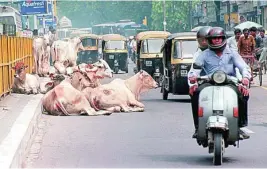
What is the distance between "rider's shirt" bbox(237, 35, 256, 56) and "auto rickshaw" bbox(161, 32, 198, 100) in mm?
4490

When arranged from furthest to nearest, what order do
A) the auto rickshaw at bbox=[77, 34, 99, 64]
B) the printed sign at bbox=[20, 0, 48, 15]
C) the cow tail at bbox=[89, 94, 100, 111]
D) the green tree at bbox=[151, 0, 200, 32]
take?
the green tree at bbox=[151, 0, 200, 32], the auto rickshaw at bbox=[77, 34, 99, 64], the printed sign at bbox=[20, 0, 48, 15], the cow tail at bbox=[89, 94, 100, 111]

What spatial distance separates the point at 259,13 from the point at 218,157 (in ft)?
196

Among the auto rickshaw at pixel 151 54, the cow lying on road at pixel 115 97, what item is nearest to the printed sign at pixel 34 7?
the auto rickshaw at pixel 151 54

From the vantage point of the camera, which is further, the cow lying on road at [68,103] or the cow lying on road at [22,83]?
the cow lying on road at [22,83]

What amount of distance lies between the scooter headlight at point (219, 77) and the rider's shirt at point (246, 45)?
16885 mm

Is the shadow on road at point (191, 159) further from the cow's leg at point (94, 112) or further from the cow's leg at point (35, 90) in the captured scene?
the cow's leg at point (35, 90)

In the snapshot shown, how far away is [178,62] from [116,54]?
24.8 meters

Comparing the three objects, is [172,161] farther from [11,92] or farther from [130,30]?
[130,30]

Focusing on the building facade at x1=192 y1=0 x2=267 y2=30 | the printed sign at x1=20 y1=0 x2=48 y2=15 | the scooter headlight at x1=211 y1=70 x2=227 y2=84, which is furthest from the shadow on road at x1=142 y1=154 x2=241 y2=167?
the building facade at x1=192 y1=0 x2=267 y2=30

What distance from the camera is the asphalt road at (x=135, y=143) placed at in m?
11.2

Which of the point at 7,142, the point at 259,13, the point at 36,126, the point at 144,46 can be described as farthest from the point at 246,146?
the point at 259,13

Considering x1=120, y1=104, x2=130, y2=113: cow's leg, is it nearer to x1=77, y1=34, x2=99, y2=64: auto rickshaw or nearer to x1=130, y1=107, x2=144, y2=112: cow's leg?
x1=130, y1=107, x2=144, y2=112: cow's leg

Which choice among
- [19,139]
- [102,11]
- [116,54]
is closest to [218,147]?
[19,139]

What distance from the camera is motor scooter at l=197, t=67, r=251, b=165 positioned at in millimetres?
10547
